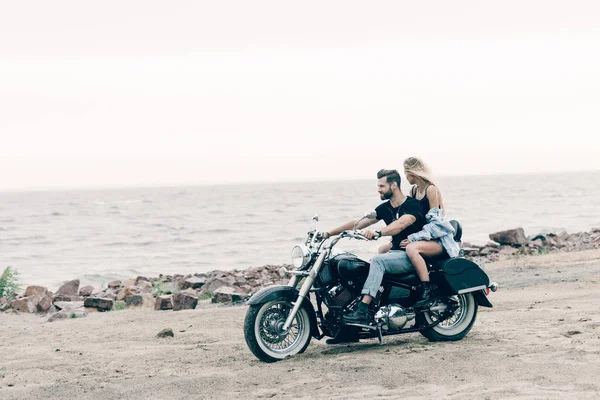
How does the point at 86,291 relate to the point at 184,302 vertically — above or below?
below

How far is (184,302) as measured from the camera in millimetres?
12969

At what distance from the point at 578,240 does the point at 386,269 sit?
17290 mm

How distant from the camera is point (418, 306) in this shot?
8258 mm

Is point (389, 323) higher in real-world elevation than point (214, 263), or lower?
higher

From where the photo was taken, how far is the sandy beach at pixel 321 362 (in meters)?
6.62

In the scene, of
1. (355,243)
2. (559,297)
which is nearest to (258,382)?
(559,297)

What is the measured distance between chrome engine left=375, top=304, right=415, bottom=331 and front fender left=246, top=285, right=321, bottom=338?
672 millimetres

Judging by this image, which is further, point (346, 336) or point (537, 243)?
point (537, 243)

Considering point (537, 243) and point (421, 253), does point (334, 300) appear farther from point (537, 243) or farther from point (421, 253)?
point (537, 243)

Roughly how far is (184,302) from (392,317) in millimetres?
5773

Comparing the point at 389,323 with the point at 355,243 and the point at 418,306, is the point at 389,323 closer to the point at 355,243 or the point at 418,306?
the point at 418,306

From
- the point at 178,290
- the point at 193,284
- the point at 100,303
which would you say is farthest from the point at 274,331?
the point at 178,290

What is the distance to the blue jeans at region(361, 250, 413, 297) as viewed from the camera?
308 inches

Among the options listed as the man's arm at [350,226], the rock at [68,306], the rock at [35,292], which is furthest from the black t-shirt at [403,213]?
the rock at [35,292]
